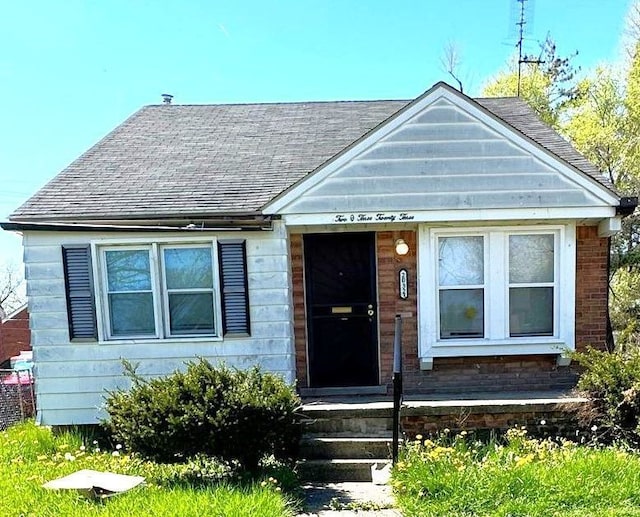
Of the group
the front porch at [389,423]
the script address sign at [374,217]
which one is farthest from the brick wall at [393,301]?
the front porch at [389,423]

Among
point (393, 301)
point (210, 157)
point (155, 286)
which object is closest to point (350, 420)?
point (393, 301)

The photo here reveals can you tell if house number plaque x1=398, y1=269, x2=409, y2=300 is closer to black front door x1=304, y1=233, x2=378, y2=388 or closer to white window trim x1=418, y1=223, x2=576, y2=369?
white window trim x1=418, y1=223, x2=576, y2=369

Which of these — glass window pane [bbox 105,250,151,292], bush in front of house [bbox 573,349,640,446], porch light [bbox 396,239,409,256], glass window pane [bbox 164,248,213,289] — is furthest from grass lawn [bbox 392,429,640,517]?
glass window pane [bbox 105,250,151,292]

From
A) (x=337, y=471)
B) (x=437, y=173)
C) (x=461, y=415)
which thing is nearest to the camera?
(x=337, y=471)

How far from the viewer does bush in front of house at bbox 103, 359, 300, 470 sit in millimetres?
4258

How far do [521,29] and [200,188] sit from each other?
13.1 meters

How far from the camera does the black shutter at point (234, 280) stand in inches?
228

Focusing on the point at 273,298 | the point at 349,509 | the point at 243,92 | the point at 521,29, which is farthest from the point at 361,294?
the point at 521,29

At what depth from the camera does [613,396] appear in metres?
4.60

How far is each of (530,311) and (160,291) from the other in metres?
4.89

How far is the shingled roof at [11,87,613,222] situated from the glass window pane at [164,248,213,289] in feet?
1.65

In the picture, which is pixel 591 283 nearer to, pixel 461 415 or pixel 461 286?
pixel 461 286

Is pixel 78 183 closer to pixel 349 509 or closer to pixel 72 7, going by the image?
pixel 72 7

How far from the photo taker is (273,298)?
229 inches
